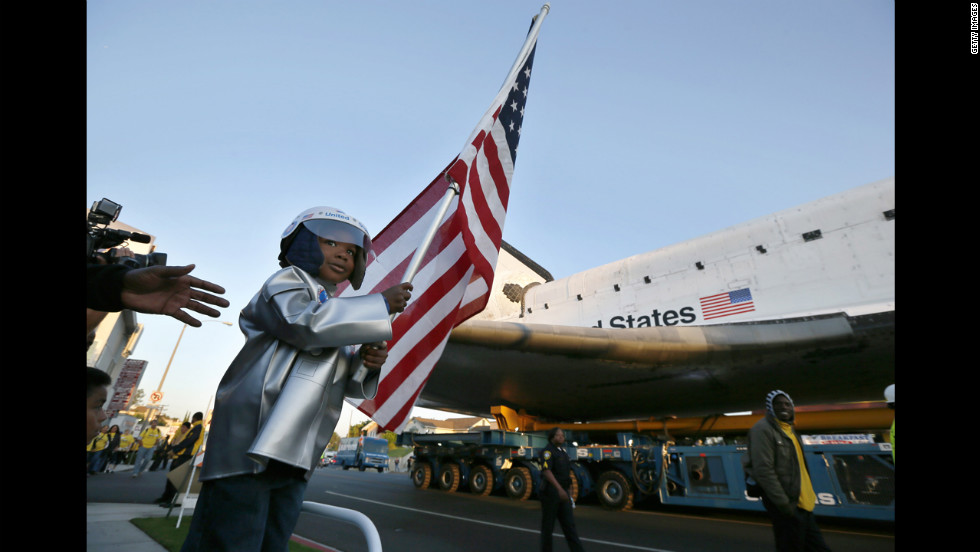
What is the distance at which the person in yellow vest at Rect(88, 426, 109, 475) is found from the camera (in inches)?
480

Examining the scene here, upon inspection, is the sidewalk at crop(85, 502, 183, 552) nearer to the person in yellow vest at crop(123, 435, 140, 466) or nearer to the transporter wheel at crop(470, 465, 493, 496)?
the transporter wheel at crop(470, 465, 493, 496)

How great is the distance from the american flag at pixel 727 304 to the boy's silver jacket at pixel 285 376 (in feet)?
32.2

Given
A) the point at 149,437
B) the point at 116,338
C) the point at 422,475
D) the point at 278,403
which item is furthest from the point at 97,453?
the point at 116,338

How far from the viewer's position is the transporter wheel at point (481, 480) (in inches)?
392

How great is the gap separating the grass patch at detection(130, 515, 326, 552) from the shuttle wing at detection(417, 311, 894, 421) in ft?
15.6

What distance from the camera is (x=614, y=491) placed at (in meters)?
8.20

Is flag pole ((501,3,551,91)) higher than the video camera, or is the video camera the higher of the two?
flag pole ((501,3,551,91))

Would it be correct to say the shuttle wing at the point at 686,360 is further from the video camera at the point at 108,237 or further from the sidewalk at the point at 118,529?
the video camera at the point at 108,237

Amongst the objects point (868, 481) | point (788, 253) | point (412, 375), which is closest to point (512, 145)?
point (412, 375)

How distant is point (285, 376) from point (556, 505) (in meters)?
3.67

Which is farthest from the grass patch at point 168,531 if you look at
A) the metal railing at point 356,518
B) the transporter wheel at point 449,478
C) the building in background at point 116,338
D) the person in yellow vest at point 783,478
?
the building in background at point 116,338

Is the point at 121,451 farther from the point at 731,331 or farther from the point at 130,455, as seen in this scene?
the point at 731,331

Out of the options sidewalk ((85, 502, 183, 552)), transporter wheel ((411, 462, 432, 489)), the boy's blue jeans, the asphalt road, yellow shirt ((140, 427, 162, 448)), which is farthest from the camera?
yellow shirt ((140, 427, 162, 448))

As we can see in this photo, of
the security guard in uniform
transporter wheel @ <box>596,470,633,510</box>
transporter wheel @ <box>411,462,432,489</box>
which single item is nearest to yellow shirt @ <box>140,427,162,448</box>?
transporter wheel @ <box>411,462,432,489</box>
